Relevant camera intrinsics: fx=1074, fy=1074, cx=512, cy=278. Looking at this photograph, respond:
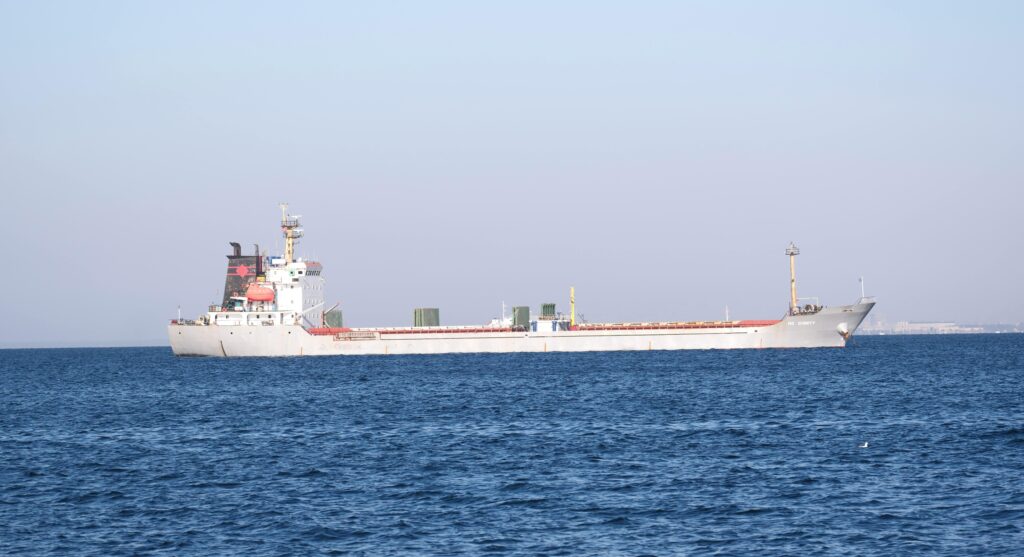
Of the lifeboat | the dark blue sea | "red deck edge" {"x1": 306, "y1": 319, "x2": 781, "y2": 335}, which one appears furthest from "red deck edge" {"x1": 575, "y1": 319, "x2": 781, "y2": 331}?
the dark blue sea

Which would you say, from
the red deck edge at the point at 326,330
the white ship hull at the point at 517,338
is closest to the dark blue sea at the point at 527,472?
the white ship hull at the point at 517,338

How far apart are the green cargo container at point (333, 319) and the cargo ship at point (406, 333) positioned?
→ 0.81 ft

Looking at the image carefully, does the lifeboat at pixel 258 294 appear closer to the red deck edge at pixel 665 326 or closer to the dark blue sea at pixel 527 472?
the red deck edge at pixel 665 326

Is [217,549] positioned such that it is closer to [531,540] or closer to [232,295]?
[531,540]

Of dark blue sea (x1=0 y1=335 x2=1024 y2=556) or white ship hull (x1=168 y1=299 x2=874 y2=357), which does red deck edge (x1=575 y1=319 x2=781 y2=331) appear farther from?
dark blue sea (x1=0 y1=335 x2=1024 y2=556)

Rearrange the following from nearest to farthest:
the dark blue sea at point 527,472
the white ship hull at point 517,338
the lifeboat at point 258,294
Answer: the dark blue sea at point 527,472, the white ship hull at point 517,338, the lifeboat at point 258,294

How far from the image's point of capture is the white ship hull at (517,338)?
105750 millimetres

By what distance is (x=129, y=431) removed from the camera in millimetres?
45656

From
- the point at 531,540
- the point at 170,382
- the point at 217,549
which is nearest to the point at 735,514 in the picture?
the point at 531,540

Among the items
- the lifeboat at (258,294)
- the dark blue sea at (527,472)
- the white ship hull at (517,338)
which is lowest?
the dark blue sea at (527,472)

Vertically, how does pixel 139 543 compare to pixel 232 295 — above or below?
below

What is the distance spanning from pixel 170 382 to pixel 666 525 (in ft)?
209

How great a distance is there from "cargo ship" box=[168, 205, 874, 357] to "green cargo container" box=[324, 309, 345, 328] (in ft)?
0.81

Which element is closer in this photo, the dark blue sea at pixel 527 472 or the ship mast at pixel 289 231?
the dark blue sea at pixel 527 472
